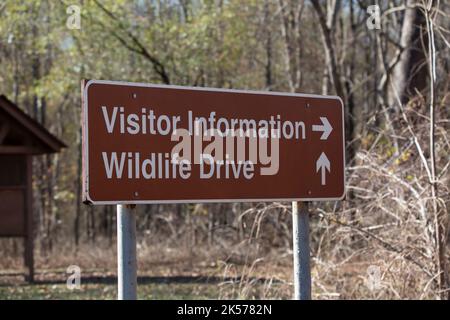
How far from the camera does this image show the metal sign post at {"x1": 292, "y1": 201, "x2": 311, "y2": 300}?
4.28 metres

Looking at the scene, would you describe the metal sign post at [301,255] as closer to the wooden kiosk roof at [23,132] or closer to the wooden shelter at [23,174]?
the wooden kiosk roof at [23,132]

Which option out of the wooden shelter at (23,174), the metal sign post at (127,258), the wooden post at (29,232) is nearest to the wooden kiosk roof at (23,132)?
the wooden shelter at (23,174)

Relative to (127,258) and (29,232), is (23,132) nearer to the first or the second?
(29,232)

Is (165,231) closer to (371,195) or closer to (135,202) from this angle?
(371,195)

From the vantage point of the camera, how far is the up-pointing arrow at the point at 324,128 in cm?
440

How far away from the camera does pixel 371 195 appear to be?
866 cm

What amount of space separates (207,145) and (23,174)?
14.0 meters

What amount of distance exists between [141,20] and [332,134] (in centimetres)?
1958

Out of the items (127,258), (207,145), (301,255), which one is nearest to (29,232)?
(301,255)

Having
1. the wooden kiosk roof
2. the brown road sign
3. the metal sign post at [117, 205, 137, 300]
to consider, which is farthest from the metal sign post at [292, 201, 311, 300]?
the wooden kiosk roof

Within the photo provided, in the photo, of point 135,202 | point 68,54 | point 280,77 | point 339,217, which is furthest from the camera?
point 280,77

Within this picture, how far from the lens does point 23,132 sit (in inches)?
669

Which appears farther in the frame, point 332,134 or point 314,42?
point 314,42
